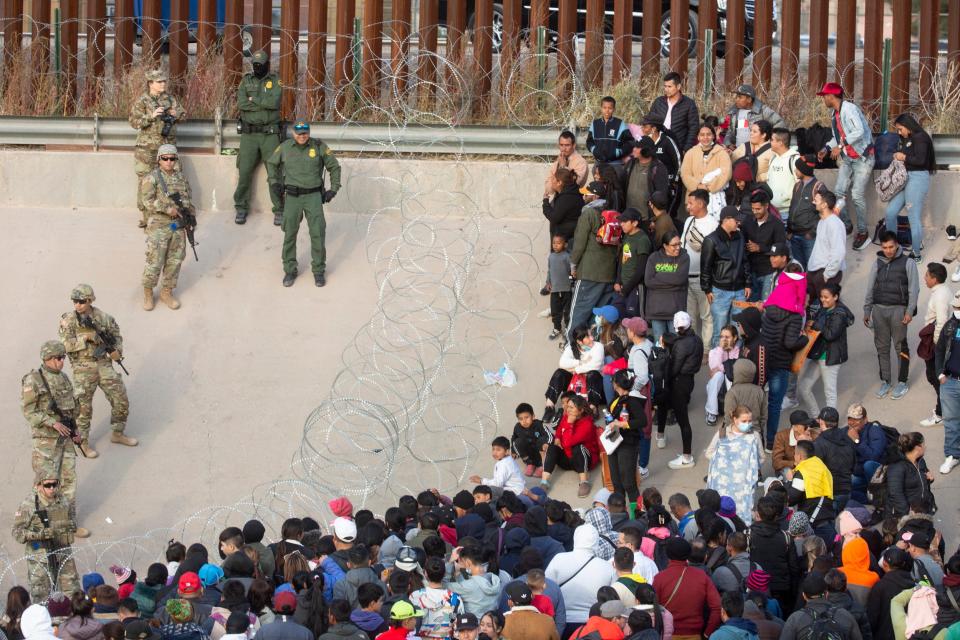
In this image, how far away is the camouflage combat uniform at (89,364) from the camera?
12.7 meters

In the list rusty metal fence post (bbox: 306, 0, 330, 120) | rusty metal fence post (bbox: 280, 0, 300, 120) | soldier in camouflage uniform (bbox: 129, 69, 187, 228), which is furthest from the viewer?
rusty metal fence post (bbox: 280, 0, 300, 120)

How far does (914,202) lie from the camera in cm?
1540

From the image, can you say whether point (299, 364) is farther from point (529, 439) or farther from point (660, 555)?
point (660, 555)

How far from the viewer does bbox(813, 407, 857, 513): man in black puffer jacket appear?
11.5 meters

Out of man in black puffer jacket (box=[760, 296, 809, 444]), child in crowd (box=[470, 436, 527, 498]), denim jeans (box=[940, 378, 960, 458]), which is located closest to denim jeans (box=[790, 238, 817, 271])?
man in black puffer jacket (box=[760, 296, 809, 444])

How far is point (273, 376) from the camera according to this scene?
46.0 feet

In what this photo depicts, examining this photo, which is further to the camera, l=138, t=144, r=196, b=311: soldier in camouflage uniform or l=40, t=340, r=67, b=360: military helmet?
l=138, t=144, r=196, b=311: soldier in camouflage uniform

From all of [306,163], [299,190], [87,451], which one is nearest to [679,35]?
[306,163]

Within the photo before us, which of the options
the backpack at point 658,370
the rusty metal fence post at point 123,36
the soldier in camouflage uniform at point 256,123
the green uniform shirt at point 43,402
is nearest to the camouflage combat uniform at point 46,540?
the green uniform shirt at point 43,402

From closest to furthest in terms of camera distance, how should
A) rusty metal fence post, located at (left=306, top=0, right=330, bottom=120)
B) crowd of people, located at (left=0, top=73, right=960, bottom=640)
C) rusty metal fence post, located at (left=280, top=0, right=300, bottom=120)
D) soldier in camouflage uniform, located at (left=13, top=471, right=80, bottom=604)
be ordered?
crowd of people, located at (left=0, top=73, right=960, bottom=640) < soldier in camouflage uniform, located at (left=13, top=471, right=80, bottom=604) < rusty metal fence post, located at (left=306, top=0, right=330, bottom=120) < rusty metal fence post, located at (left=280, top=0, right=300, bottom=120)

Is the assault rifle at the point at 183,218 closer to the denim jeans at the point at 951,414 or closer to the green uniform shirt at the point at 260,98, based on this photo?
the green uniform shirt at the point at 260,98

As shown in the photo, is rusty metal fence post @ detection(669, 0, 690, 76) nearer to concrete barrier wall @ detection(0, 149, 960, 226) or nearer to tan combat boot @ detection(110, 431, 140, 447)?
concrete barrier wall @ detection(0, 149, 960, 226)

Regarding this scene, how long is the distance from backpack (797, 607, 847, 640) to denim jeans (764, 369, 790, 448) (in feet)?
13.7

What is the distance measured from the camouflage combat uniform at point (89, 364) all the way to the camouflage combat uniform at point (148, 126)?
3106mm
